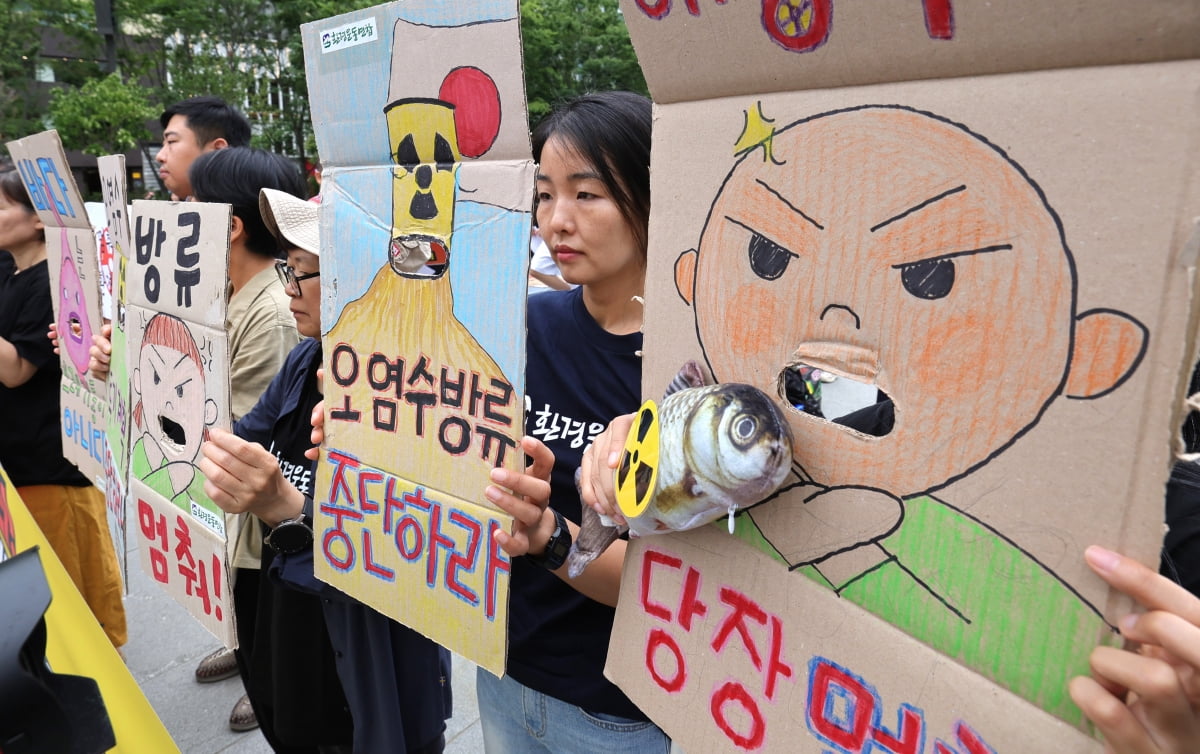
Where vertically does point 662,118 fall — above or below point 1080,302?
above

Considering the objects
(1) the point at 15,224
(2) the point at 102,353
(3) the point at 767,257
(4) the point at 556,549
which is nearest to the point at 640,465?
(3) the point at 767,257

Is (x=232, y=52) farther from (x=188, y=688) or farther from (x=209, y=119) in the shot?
(x=188, y=688)

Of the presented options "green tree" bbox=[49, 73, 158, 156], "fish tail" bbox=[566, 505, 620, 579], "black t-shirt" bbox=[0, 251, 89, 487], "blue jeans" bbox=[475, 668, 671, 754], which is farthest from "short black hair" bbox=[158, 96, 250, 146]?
"green tree" bbox=[49, 73, 158, 156]

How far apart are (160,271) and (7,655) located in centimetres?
83

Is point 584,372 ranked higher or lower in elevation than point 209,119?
lower

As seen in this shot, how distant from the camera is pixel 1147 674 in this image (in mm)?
468

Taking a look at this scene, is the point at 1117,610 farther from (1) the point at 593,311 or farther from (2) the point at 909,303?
(1) the point at 593,311

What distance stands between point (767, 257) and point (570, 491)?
24.2 inches

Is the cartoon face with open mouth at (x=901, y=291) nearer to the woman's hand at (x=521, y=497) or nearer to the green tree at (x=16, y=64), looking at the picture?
the woman's hand at (x=521, y=497)

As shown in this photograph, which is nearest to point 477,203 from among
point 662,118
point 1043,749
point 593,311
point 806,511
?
point 662,118

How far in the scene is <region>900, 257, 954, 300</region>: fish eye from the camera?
0.55m

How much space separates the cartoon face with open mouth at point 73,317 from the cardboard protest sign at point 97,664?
835 mm

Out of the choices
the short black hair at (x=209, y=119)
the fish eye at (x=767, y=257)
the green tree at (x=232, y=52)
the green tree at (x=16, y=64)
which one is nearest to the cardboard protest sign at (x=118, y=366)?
the fish eye at (x=767, y=257)

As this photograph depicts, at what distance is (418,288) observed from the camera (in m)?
0.99
